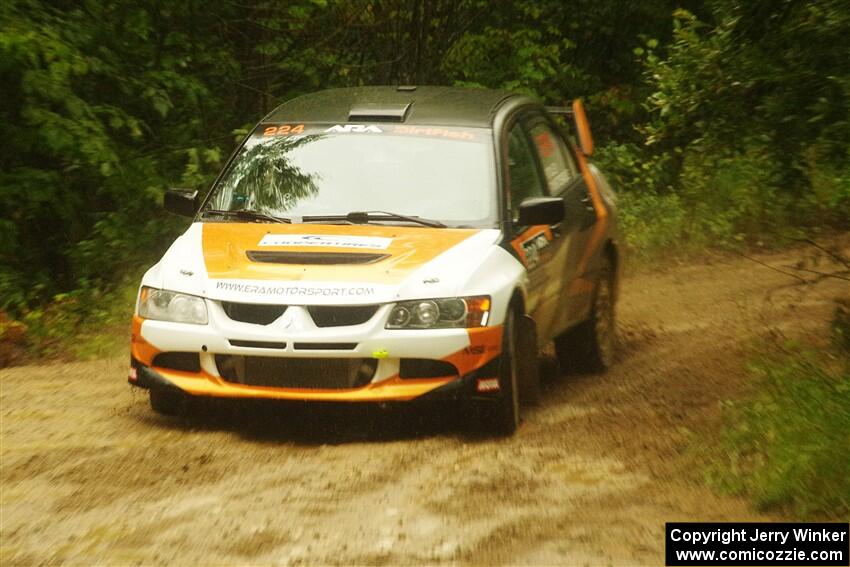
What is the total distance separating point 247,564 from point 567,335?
5.00 meters

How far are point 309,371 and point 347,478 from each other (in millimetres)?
921

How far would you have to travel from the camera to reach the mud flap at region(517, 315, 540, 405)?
25.1ft

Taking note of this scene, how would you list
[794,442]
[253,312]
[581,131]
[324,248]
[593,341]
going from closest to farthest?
[794,442], [253,312], [324,248], [593,341], [581,131]

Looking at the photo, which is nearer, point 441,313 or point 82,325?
point 441,313

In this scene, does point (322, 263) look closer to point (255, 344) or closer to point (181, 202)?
point (255, 344)

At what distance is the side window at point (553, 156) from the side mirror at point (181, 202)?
2.12 meters

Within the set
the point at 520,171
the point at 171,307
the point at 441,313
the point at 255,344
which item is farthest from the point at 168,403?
the point at 520,171

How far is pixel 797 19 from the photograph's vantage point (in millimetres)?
8469

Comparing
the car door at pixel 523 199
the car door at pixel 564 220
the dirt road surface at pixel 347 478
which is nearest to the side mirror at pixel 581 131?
the car door at pixel 564 220

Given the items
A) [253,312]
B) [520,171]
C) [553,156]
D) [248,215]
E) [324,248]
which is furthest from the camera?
[553,156]

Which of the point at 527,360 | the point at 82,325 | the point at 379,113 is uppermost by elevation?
the point at 379,113

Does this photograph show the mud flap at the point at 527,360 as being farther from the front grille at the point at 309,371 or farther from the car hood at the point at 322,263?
the front grille at the point at 309,371

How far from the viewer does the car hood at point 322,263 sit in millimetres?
7023

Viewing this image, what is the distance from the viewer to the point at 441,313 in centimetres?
707
